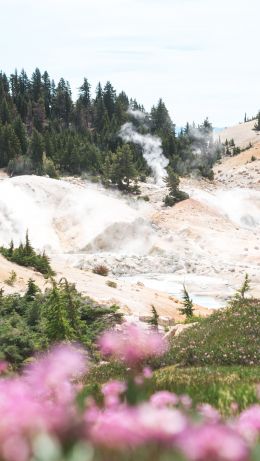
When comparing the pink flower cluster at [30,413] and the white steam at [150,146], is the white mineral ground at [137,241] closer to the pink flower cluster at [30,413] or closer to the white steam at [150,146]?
the pink flower cluster at [30,413]

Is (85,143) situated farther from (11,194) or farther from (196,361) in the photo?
(196,361)

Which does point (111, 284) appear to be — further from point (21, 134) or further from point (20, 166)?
point (21, 134)

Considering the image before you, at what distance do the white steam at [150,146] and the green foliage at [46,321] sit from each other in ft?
262

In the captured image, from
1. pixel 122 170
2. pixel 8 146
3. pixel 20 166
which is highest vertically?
pixel 8 146

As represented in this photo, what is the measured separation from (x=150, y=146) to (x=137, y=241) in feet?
200

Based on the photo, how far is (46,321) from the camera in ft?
62.6

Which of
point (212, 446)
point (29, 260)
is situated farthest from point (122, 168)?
point (212, 446)

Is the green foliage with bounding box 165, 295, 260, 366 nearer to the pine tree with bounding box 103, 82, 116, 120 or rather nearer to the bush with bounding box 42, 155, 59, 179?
the bush with bounding box 42, 155, 59, 179

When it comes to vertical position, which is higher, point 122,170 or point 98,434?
point 98,434

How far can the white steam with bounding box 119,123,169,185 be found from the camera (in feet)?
345

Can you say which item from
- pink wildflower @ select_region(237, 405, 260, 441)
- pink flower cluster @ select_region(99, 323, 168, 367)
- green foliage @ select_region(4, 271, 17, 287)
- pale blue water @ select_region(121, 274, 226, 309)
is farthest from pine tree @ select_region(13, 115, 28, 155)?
pink wildflower @ select_region(237, 405, 260, 441)

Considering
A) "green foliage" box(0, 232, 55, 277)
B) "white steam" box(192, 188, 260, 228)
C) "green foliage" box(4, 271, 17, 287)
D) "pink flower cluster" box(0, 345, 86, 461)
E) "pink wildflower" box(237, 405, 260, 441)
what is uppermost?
"pink flower cluster" box(0, 345, 86, 461)

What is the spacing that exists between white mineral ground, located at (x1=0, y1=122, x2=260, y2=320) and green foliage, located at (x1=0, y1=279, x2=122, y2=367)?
20.7 ft

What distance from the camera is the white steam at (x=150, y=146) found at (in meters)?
105
